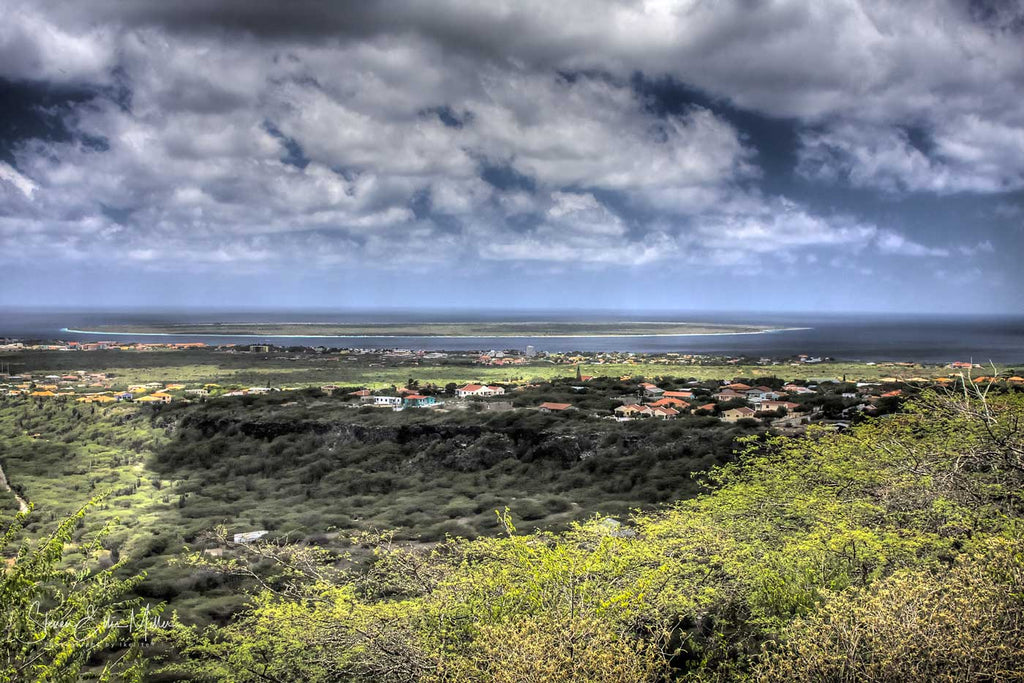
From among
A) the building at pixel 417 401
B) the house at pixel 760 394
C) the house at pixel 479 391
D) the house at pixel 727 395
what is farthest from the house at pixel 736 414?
the building at pixel 417 401

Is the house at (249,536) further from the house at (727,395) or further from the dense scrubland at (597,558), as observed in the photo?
the house at (727,395)

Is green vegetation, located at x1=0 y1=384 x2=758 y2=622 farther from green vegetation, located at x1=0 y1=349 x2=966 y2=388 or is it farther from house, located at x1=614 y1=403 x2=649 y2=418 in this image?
green vegetation, located at x1=0 y1=349 x2=966 y2=388

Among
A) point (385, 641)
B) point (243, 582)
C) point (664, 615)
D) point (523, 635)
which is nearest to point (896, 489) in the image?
point (664, 615)

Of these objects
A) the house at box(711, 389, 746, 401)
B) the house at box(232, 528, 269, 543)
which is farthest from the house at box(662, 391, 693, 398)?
the house at box(232, 528, 269, 543)

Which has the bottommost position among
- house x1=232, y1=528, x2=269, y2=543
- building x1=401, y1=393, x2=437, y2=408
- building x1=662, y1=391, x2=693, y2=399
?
house x1=232, y1=528, x2=269, y2=543

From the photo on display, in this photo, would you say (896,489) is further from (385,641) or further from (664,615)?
(385,641)

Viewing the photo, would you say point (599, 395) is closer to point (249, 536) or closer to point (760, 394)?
point (760, 394)
